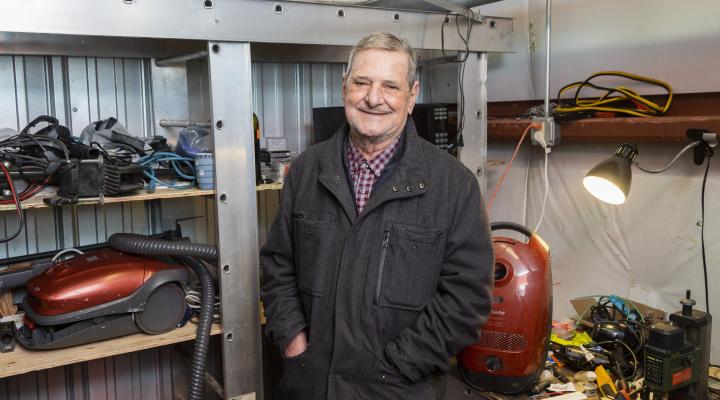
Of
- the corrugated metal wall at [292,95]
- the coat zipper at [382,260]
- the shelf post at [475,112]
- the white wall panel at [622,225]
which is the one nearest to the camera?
the coat zipper at [382,260]

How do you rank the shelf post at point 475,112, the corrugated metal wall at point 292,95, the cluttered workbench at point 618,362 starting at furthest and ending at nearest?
1. the corrugated metal wall at point 292,95
2. the shelf post at point 475,112
3. the cluttered workbench at point 618,362

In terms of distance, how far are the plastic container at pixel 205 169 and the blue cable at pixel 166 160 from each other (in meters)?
0.10

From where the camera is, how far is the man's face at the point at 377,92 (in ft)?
4.70

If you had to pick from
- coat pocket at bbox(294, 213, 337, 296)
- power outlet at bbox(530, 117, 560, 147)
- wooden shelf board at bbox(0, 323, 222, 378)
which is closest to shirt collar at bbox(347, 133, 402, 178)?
coat pocket at bbox(294, 213, 337, 296)

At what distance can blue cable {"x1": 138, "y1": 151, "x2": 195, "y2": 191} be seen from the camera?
6.07 feet

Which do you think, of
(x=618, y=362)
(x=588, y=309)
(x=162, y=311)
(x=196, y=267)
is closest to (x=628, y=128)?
(x=588, y=309)

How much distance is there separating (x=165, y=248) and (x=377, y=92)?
861 millimetres

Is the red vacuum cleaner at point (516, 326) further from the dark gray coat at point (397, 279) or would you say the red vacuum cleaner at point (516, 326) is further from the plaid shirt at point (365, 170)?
the plaid shirt at point (365, 170)

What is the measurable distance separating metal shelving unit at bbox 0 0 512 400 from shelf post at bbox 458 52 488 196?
0.16 meters

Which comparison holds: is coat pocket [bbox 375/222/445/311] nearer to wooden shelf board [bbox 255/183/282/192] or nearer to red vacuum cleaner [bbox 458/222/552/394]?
red vacuum cleaner [bbox 458/222/552/394]

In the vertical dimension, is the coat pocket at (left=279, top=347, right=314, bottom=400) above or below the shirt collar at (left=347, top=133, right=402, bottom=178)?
below

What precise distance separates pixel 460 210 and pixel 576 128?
0.99 m

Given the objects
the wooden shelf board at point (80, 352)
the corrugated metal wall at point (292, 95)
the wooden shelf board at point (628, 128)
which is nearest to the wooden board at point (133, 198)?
the wooden shelf board at point (80, 352)

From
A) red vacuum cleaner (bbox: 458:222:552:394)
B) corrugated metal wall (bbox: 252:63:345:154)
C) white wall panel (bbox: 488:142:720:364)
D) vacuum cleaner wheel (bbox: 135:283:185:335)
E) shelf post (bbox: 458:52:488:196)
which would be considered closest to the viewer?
red vacuum cleaner (bbox: 458:222:552:394)
